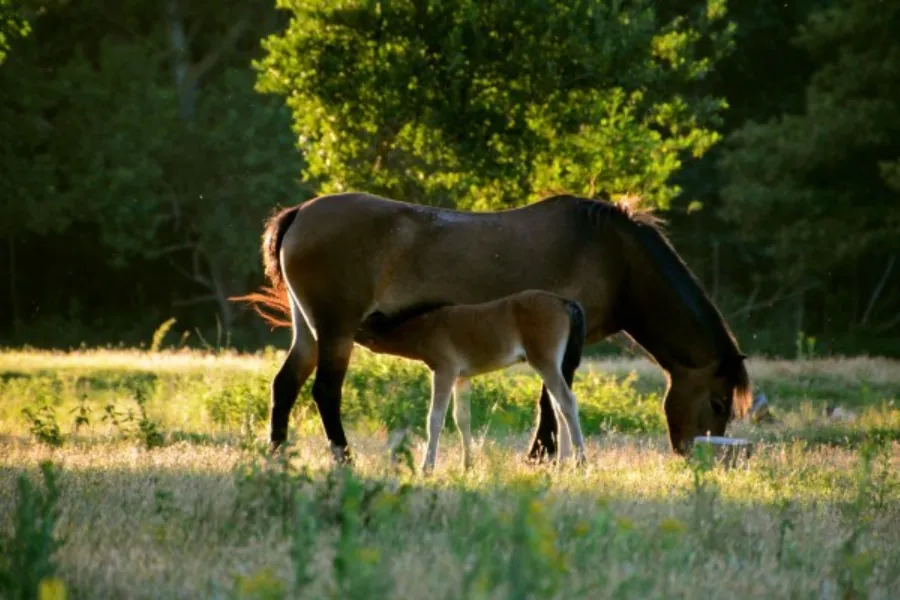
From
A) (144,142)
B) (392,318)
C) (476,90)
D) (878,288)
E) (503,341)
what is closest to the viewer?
(503,341)

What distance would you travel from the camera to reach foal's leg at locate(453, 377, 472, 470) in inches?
432

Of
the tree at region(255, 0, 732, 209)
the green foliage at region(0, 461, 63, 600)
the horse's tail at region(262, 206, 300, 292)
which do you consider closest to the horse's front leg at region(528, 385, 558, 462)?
the horse's tail at region(262, 206, 300, 292)

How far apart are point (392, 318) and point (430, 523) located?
151 inches

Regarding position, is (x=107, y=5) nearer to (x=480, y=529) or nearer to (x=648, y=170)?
(x=648, y=170)

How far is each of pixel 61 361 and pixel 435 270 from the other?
49.8 feet

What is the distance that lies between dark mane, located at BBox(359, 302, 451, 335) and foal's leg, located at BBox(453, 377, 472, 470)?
0.57 m

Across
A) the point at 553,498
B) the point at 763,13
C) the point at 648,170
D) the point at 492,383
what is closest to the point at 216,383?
the point at 492,383

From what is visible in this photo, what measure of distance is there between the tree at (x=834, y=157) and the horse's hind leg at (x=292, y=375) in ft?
81.1

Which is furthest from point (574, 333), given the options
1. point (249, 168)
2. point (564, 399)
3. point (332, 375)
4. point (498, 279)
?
point (249, 168)

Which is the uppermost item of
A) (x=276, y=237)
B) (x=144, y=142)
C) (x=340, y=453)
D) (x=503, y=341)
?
(x=144, y=142)

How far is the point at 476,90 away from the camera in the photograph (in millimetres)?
20469

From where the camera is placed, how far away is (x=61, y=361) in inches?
1014

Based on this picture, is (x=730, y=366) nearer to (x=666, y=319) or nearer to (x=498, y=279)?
(x=666, y=319)

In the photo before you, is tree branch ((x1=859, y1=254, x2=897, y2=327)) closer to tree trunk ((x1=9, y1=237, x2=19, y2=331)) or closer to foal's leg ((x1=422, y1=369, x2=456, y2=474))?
tree trunk ((x1=9, y1=237, x2=19, y2=331))
